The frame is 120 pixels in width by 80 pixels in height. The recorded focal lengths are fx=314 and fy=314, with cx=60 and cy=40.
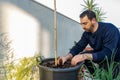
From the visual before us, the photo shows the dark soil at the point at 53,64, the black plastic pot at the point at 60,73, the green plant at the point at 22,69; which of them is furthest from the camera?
the green plant at the point at 22,69

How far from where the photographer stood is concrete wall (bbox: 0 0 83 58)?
3.54m

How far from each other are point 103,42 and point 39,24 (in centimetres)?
85

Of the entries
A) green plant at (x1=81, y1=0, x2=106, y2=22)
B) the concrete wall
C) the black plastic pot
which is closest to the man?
the black plastic pot

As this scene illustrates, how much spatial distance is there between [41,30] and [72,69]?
1.07 metres

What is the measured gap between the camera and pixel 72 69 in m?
2.84

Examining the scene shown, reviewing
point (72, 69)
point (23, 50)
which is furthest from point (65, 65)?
point (23, 50)

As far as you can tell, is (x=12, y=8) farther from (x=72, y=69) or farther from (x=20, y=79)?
(x=72, y=69)

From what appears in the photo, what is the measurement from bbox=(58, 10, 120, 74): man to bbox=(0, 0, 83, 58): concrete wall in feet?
1.60

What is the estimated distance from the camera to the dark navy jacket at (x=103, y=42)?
321 cm

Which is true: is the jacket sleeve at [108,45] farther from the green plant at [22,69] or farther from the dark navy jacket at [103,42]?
the green plant at [22,69]

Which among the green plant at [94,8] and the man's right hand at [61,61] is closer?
the man's right hand at [61,61]

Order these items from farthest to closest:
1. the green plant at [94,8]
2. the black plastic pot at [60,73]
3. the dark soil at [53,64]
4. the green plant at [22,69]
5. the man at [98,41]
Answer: the green plant at [94,8], the green plant at [22,69], the man at [98,41], the dark soil at [53,64], the black plastic pot at [60,73]

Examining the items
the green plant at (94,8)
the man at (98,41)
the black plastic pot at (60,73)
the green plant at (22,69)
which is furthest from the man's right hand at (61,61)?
the green plant at (94,8)

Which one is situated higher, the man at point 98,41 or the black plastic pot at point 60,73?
the man at point 98,41
